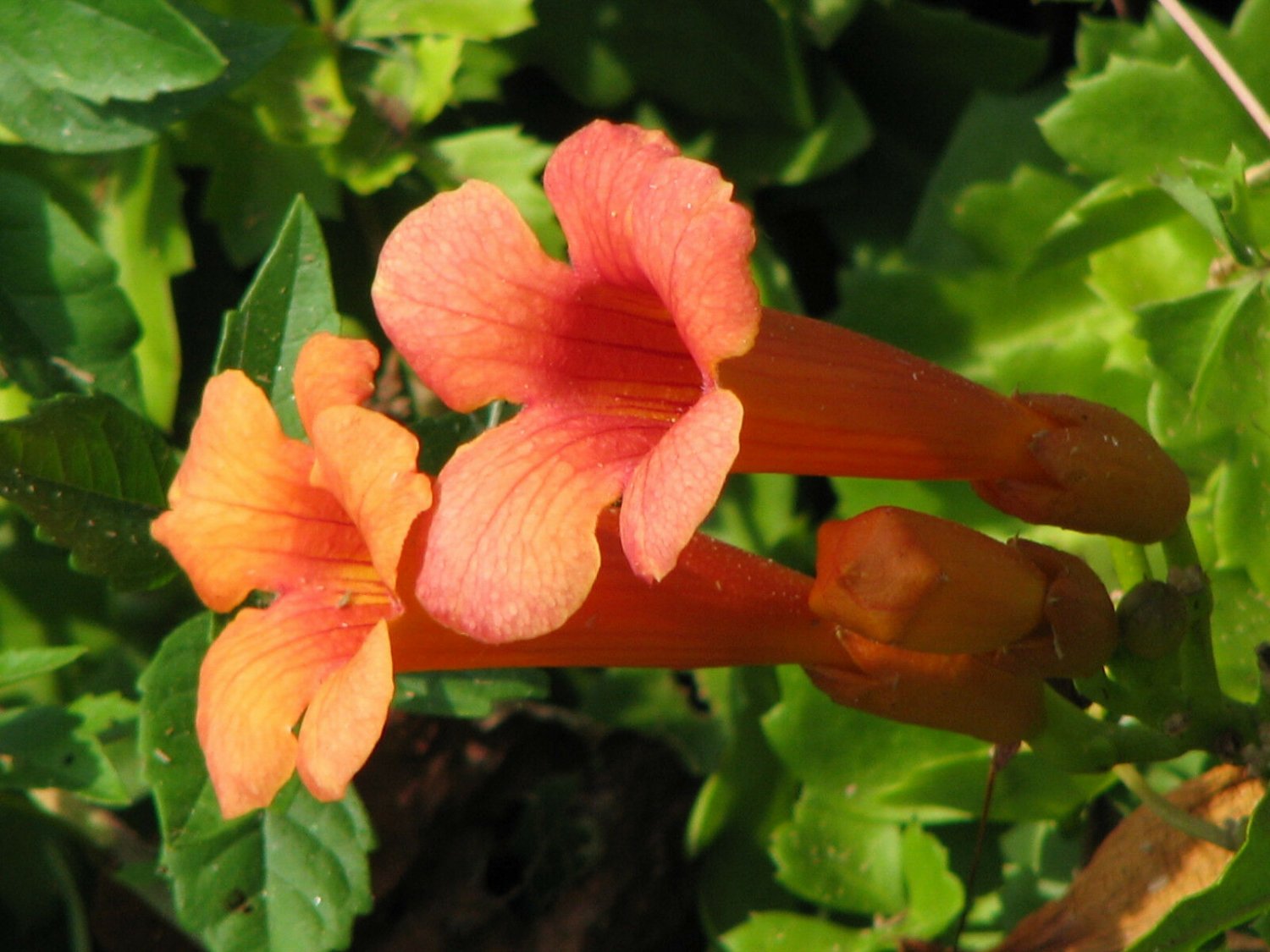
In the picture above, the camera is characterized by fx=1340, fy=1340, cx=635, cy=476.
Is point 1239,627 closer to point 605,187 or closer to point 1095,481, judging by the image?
point 1095,481

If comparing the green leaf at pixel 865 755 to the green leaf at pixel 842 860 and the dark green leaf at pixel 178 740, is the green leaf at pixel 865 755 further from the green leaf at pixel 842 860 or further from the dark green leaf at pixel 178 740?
the dark green leaf at pixel 178 740

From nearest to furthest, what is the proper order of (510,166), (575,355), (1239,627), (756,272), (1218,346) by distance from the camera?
(575,355) < (1218,346) < (1239,627) < (510,166) < (756,272)

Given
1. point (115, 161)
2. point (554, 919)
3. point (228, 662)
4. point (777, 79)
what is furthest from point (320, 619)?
point (777, 79)

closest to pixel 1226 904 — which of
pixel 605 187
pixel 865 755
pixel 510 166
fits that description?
pixel 865 755

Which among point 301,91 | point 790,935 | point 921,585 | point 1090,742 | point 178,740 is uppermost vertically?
point 921,585

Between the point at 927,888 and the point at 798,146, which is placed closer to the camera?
the point at 927,888

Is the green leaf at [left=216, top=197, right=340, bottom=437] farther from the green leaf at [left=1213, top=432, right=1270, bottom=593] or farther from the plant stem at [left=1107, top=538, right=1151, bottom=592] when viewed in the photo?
the green leaf at [left=1213, top=432, right=1270, bottom=593]

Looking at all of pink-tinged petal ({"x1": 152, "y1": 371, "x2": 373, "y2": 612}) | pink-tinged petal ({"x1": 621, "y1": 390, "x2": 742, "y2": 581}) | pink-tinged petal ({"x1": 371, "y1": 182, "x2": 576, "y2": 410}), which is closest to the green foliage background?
pink-tinged petal ({"x1": 152, "y1": 371, "x2": 373, "y2": 612})
